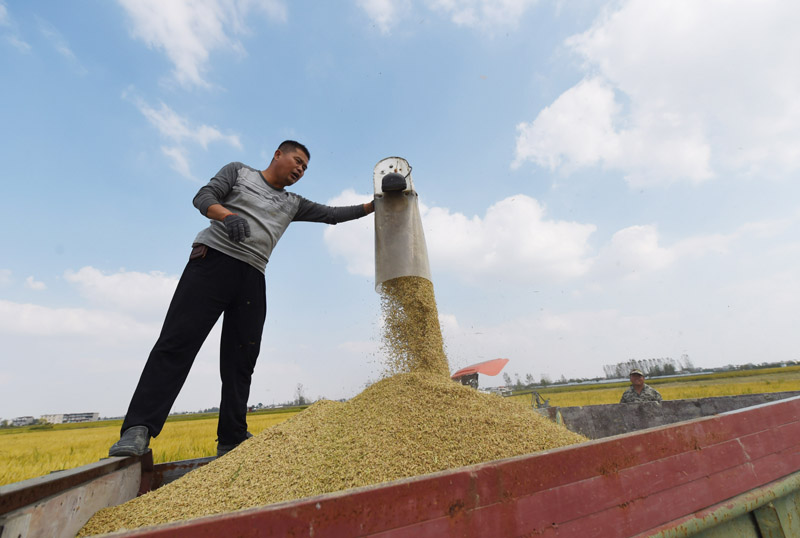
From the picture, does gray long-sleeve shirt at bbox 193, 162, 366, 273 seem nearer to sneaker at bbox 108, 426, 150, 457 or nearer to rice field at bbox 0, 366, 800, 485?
sneaker at bbox 108, 426, 150, 457

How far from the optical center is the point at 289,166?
7.86 feet

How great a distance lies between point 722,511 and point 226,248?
2.17 m

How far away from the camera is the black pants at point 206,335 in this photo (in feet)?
5.48

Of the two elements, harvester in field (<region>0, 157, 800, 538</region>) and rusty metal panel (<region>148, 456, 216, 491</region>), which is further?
rusty metal panel (<region>148, 456, 216, 491</region>)

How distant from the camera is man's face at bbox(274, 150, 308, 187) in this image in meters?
2.40

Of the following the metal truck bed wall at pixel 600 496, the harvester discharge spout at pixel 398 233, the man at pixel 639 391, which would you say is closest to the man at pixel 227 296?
the harvester discharge spout at pixel 398 233

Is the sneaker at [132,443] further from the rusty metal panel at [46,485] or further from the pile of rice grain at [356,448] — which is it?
the pile of rice grain at [356,448]

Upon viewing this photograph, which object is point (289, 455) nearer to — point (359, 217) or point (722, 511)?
point (722, 511)

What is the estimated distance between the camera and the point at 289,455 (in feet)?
4.85

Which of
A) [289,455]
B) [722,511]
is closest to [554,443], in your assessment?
[722,511]

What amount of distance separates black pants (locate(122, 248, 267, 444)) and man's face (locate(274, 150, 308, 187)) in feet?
2.15

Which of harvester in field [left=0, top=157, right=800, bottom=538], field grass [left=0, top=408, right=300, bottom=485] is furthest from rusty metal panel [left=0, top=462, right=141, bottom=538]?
field grass [left=0, top=408, right=300, bottom=485]

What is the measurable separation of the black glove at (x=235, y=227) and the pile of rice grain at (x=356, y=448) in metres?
0.96

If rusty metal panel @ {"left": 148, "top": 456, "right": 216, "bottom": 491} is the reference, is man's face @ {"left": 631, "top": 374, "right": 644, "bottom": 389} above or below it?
above
